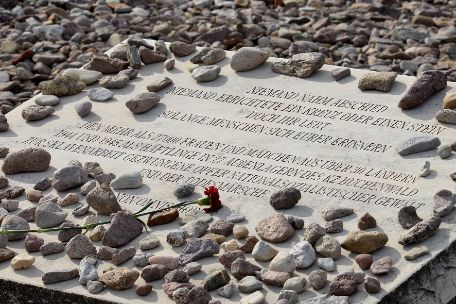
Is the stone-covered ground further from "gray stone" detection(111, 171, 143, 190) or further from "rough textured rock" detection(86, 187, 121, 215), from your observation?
"rough textured rock" detection(86, 187, 121, 215)

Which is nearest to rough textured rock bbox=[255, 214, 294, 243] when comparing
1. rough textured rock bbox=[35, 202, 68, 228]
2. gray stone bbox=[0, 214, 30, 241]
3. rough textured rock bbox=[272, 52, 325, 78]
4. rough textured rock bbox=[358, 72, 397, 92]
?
rough textured rock bbox=[35, 202, 68, 228]

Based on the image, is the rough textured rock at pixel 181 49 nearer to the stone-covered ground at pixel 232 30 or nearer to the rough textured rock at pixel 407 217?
the stone-covered ground at pixel 232 30

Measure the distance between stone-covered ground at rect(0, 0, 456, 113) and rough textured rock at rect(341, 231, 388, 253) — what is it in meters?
2.09

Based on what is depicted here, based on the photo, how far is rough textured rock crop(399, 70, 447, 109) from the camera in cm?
488

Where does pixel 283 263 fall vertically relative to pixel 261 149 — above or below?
above

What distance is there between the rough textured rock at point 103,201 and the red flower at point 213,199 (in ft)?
1.03

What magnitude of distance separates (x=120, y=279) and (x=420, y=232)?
3.07ft

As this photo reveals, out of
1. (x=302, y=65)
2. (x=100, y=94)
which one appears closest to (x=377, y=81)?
(x=302, y=65)

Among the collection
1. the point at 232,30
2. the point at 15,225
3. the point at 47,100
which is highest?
the point at 15,225

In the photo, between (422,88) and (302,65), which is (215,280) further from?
(302,65)

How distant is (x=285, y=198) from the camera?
14.2 feet

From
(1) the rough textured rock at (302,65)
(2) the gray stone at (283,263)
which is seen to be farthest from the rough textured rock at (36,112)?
(2) the gray stone at (283,263)

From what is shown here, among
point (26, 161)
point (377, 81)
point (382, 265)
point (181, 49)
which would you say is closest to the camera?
point (382, 265)

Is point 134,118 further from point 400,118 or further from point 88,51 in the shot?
point 88,51
